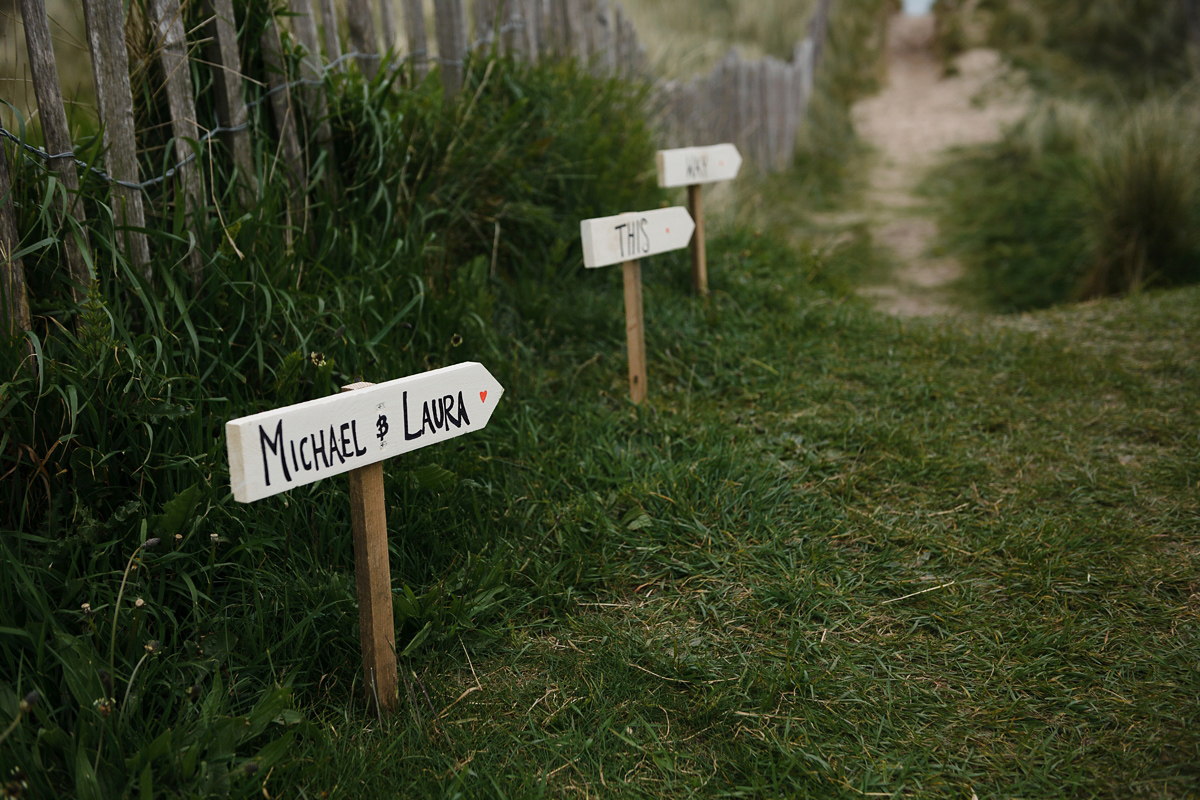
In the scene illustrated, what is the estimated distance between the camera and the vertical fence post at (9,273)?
201 cm

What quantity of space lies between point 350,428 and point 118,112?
4.24 feet

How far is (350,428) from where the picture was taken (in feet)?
5.72

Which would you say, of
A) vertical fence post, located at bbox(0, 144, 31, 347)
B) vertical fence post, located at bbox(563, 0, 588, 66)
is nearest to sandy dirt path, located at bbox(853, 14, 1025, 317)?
vertical fence post, located at bbox(563, 0, 588, 66)

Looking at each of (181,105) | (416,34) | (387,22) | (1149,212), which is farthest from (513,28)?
(1149,212)

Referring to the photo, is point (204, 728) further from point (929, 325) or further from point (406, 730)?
point (929, 325)

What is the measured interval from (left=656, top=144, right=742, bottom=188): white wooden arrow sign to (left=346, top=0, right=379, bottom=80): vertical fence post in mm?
1249

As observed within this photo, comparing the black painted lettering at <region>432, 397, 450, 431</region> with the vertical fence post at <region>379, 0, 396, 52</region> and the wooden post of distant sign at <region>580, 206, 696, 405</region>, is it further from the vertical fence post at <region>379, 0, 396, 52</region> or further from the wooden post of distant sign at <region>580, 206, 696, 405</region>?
the vertical fence post at <region>379, 0, 396, 52</region>

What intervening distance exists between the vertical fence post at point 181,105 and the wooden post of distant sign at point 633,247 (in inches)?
48.9

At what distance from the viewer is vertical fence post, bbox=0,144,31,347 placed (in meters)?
2.01

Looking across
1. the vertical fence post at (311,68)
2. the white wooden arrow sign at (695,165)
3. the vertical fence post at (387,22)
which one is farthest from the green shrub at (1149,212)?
the vertical fence post at (311,68)

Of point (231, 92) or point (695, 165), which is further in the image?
point (695, 165)

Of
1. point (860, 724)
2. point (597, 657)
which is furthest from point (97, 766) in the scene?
point (860, 724)

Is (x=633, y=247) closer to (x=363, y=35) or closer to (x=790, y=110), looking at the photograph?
(x=363, y=35)

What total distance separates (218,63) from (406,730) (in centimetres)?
210
